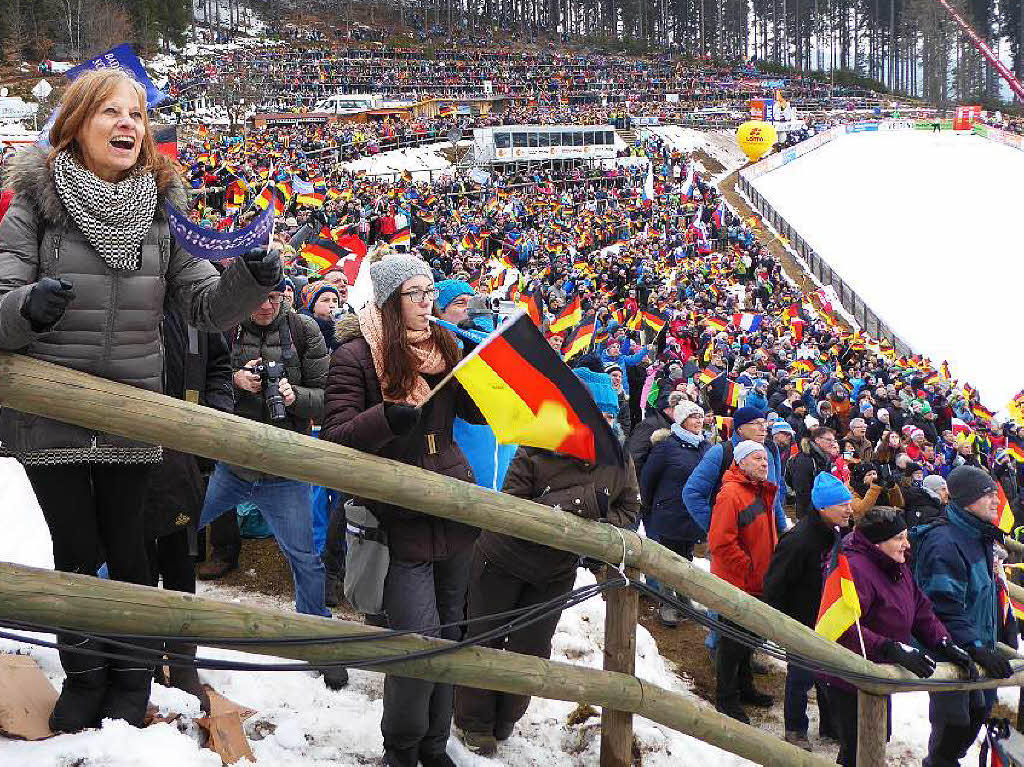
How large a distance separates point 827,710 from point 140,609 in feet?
13.0

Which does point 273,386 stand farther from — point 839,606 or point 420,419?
point 839,606

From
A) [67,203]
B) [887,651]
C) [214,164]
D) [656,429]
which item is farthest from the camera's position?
[214,164]

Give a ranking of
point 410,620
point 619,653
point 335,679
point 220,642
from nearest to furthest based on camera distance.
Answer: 1. point 220,642
2. point 410,620
3. point 619,653
4. point 335,679

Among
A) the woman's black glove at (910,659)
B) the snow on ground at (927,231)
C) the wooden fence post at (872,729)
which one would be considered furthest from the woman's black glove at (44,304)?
the snow on ground at (927,231)

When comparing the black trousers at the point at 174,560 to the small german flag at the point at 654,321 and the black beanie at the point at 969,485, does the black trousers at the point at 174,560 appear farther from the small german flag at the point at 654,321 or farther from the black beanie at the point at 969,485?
the small german flag at the point at 654,321

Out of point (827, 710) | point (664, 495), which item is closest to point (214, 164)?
point (664, 495)

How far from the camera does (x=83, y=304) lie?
2756 millimetres

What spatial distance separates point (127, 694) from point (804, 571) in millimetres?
3426

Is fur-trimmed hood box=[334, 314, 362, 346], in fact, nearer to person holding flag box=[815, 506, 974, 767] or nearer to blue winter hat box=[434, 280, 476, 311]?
blue winter hat box=[434, 280, 476, 311]

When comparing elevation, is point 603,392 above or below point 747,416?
above

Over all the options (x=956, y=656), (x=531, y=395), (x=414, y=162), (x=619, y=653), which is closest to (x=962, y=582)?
(x=956, y=656)

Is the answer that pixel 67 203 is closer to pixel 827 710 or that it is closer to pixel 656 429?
pixel 827 710

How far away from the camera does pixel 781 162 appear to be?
6222cm

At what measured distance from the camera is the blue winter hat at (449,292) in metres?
4.71
